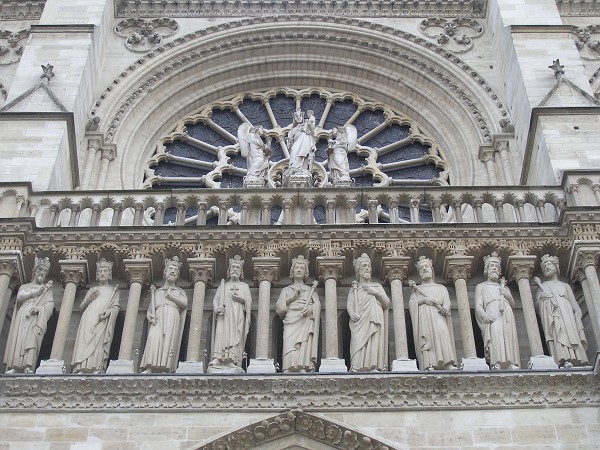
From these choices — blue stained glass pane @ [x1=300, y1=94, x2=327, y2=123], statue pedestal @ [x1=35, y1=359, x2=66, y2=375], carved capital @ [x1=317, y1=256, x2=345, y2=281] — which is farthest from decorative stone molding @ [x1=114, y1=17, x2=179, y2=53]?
statue pedestal @ [x1=35, y1=359, x2=66, y2=375]

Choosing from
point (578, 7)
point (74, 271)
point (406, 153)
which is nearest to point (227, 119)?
point (406, 153)

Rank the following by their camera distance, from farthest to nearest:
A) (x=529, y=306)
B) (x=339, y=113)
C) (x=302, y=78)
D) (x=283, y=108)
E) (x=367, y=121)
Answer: (x=302, y=78) < (x=283, y=108) < (x=339, y=113) < (x=367, y=121) < (x=529, y=306)

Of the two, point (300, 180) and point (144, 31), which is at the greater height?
point (144, 31)

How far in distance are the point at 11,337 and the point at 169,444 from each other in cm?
216

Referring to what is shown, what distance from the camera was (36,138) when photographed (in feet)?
47.5

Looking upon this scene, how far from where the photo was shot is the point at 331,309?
38.3 ft

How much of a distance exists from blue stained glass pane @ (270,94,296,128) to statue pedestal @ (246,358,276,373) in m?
7.15

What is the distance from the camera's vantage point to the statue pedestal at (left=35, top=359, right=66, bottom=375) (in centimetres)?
1104

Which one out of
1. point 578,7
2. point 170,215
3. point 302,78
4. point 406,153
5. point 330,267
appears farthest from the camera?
point 578,7

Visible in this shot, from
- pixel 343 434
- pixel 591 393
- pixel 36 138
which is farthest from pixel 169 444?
pixel 36 138

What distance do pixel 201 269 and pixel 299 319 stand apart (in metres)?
1.27

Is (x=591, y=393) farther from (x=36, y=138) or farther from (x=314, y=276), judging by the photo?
(x=36, y=138)

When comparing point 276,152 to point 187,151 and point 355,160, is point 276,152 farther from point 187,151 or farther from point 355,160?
point 187,151

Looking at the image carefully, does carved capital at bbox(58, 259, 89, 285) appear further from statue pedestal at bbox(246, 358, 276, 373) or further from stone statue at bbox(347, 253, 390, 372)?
stone statue at bbox(347, 253, 390, 372)
